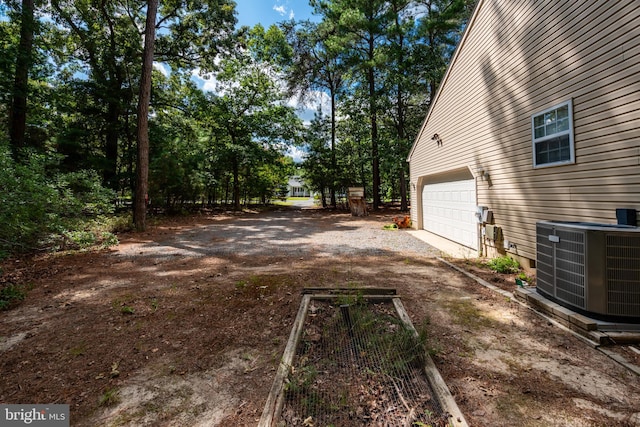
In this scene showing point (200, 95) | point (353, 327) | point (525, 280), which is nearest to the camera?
point (353, 327)

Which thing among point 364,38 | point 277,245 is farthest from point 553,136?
point 364,38

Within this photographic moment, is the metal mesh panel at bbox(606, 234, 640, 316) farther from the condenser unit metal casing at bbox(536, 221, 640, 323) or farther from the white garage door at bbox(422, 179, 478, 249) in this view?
the white garage door at bbox(422, 179, 478, 249)

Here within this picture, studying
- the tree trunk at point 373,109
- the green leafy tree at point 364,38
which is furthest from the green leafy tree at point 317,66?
the tree trunk at point 373,109

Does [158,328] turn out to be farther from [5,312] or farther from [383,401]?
[383,401]

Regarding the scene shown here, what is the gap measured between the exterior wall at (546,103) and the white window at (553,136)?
0.31 ft

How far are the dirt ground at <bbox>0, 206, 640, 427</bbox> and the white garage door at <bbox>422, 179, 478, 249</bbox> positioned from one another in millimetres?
2289

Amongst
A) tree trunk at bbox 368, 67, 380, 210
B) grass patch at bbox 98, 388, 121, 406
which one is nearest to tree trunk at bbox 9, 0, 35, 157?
grass patch at bbox 98, 388, 121, 406

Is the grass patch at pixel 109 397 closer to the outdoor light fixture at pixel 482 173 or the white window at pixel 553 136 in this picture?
the white window at pixel 553 136

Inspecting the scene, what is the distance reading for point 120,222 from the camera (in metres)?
9.66

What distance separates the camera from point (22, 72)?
9.33 m

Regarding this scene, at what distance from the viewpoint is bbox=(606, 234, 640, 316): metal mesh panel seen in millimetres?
2533

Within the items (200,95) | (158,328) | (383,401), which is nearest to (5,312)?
(158,328)

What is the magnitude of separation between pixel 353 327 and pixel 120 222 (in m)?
10.3

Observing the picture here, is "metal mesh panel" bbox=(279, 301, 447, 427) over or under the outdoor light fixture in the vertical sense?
under
